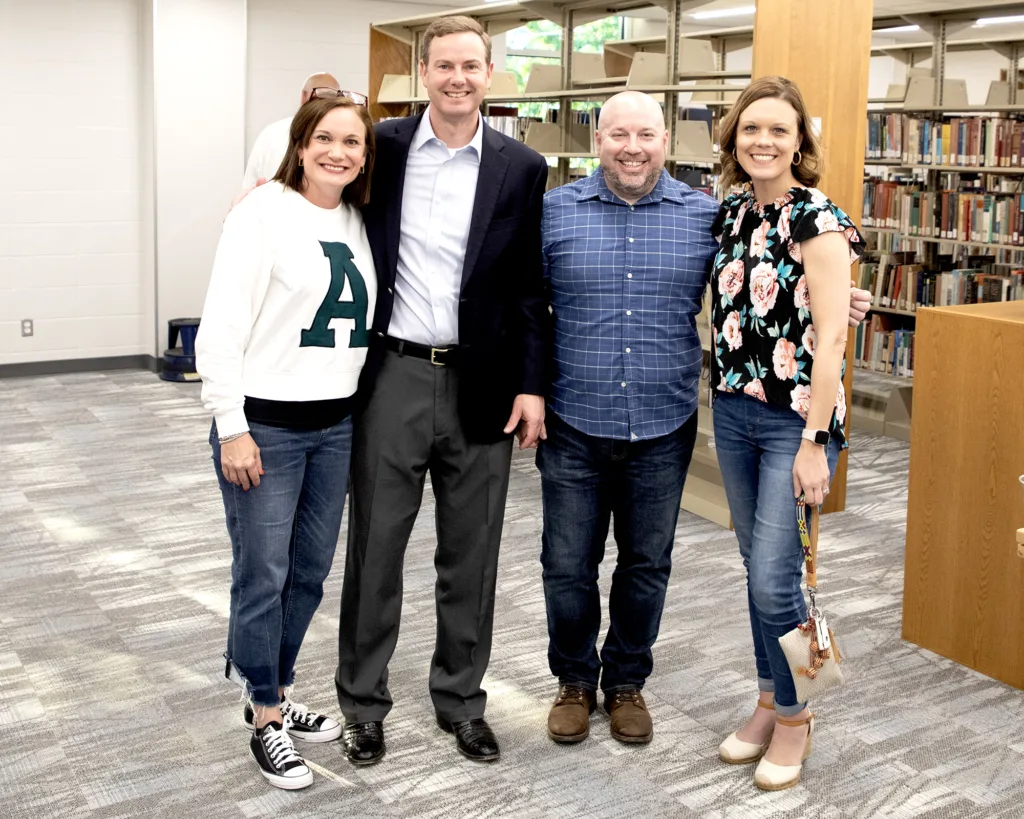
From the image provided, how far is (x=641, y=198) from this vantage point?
263 centimetres

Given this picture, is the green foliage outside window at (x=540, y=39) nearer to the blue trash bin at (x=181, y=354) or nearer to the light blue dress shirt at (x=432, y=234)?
the blue trash bin at (x=181, y=354)

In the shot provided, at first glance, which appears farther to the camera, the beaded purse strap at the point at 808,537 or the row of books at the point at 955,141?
the row of books at the point at 955,141

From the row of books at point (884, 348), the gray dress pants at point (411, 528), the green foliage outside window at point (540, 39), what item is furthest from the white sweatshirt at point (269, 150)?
the green foliage outside window at point (540, 39)

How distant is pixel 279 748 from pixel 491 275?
1.18 meters

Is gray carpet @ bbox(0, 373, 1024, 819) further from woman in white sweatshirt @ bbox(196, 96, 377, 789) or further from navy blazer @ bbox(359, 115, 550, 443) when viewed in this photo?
navy blazer @ bbox(359, 115, 550, 443)

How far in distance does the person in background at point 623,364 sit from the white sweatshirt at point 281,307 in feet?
1.60

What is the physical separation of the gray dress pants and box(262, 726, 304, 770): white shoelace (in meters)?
0.16

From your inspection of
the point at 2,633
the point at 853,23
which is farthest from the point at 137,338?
the point at 853,23

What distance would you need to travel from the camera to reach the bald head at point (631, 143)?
8.32 ft

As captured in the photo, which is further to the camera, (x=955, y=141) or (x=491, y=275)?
(x=955, y=141)

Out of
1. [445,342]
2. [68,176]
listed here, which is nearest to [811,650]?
[445,342]

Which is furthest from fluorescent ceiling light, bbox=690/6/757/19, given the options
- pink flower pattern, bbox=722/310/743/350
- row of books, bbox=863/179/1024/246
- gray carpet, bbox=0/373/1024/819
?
pink flower pattern, bbox=722/310/743/350

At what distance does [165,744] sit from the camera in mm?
2859

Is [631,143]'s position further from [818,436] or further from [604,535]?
[604,535]
